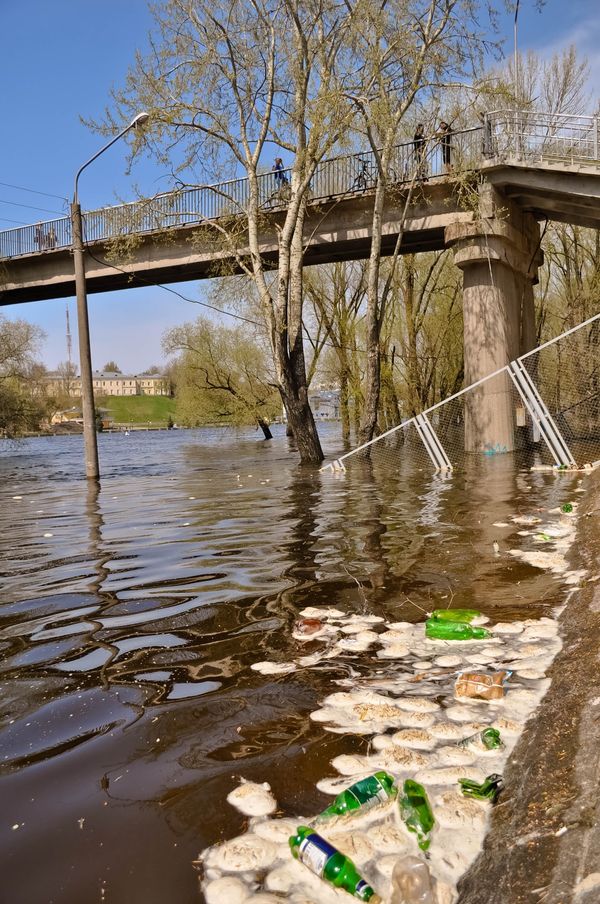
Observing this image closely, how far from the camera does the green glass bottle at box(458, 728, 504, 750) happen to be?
2787mm

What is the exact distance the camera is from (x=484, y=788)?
2436 millimetres

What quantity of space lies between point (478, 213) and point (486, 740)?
22.6 metres

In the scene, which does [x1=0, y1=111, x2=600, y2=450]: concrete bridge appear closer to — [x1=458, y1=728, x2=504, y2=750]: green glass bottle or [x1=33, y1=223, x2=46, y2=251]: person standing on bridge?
[x1=33, y1=223, x2=46, y2=251]: person standing on bridge

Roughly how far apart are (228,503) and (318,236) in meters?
16.8

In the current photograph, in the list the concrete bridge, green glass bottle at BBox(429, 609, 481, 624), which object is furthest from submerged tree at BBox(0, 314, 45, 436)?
green glass bottle at BBox(429, 609, 481, 624)

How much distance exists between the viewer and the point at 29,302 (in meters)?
39.3

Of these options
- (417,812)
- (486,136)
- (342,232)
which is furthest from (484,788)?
(342,232)

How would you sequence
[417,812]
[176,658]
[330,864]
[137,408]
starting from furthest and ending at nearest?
[137,408], [176,658], [417,812], [330,864]

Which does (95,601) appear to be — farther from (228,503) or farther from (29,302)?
(29,302)

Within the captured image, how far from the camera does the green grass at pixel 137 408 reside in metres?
159

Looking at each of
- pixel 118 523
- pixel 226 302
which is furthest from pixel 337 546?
pixel 226 302

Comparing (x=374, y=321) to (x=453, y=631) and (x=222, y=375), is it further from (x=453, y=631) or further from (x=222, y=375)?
(x=222, y=375)

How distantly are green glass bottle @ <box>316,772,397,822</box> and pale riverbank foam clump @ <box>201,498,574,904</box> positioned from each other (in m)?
0.03

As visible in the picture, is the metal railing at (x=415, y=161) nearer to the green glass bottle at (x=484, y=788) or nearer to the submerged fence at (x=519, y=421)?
the submerged fence at (x=519, y=421)
